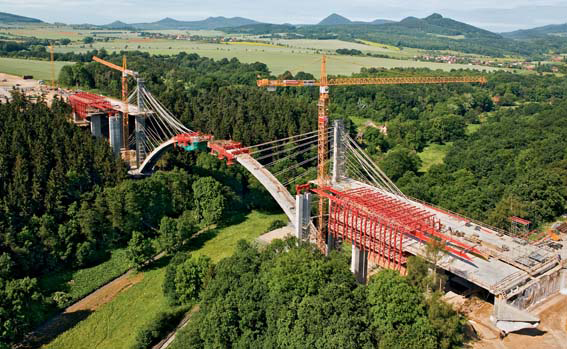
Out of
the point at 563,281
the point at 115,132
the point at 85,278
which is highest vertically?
the point at 115,132

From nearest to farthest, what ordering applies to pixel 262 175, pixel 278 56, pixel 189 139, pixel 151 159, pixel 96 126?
pixel 262 175 → pixel 189 139 → pixel 151 159 → pixel 96 126 → pixel 278 56

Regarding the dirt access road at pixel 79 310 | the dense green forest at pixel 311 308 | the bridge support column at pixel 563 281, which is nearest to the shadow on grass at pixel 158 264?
the dirt access road at pixel 79 310

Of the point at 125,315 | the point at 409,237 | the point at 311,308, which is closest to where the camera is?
the point at 311,308

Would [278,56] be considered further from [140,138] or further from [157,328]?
[157,328]

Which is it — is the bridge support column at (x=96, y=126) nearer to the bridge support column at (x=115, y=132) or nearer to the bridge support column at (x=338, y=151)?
the bridge support column at (x=115, y=132)

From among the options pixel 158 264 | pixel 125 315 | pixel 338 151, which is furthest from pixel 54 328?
pixel 338 151

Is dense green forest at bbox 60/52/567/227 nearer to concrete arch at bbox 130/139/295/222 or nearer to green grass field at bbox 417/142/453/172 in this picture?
green grass field at bbox 417/142/453/172

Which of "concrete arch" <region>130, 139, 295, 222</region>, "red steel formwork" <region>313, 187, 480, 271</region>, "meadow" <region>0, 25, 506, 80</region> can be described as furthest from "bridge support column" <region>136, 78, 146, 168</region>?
"meadow" <region>0, 25, 506, 80</region>

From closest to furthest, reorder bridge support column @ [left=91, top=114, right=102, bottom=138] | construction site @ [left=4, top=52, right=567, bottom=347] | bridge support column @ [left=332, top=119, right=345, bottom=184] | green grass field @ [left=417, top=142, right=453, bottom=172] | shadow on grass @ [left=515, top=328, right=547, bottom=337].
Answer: shadow on grass @ [left=515, top=328, right=547, bottom=337]
construction site @ [left=4, top=52, right=567, bottom=347]
bridge support column @ [left=332, top=119, right=345, bottom=184]
bridge support column @ [left=91, top=114, right=102, bottom=138]
green grass field @ [left=417, top=142, right=453, bottom=172]
